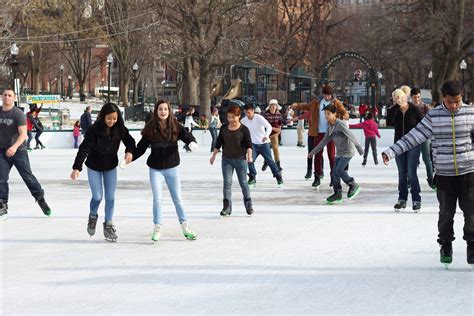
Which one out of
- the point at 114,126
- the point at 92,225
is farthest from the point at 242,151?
the point at 92,225

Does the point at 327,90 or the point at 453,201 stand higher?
the point at 327,90

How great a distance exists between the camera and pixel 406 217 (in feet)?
35.7

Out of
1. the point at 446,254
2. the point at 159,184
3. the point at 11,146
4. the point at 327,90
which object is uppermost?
the point at 327,90

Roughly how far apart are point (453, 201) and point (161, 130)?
116 inches

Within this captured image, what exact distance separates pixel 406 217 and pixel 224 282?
15.4 feet

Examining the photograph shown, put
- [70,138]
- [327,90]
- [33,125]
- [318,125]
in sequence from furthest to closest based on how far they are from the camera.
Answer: [70,138]
[33,125]
[318,125]
[327,90]

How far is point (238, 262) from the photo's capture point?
25.0 feet

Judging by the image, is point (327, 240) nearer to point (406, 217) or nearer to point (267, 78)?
point (406, 217)

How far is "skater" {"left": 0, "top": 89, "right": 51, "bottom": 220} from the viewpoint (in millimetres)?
10727

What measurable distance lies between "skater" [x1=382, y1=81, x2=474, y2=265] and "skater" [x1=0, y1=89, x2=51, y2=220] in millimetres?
5229

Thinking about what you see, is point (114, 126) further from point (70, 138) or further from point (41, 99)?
point (41, 99)

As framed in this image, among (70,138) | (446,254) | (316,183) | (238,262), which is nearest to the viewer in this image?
(446,254)

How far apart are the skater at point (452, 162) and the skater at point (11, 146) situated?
17.2ft

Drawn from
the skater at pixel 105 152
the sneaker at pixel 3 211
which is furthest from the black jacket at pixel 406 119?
the sneaker at pixel 3 211
